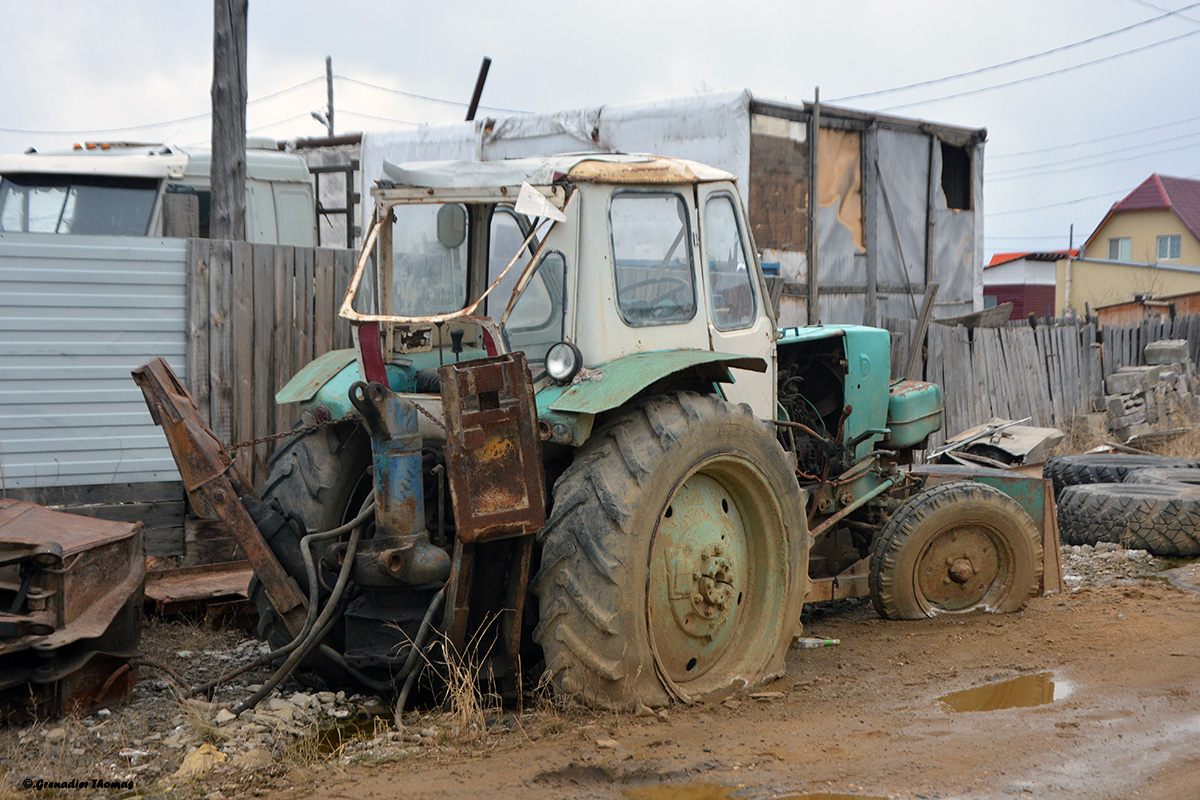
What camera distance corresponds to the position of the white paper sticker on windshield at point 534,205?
4.50 m

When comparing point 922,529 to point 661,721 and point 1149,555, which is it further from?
point 1149,555

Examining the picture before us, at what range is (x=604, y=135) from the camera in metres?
13.1

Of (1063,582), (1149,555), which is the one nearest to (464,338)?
(1063,582)

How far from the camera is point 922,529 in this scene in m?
6.19

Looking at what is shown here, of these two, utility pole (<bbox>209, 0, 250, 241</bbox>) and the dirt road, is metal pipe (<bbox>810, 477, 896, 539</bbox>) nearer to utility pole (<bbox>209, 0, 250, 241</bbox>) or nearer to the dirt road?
the dirt road

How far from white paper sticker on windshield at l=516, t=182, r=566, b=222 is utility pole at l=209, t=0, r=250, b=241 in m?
4.40

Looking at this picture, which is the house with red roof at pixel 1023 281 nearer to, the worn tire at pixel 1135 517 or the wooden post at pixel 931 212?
the wooden post at pixel 931 212

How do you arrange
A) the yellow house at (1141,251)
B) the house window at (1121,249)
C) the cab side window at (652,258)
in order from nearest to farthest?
the cab side window at (652,258) < the yellow house at (1141,251) < the house window at (1121,249)

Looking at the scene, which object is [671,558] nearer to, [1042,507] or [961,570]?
[961,570]

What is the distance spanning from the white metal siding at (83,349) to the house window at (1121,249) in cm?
4450

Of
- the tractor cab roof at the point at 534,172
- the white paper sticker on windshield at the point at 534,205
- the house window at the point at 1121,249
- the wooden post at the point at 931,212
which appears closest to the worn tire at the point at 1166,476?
the wooden post at the point at 931,212

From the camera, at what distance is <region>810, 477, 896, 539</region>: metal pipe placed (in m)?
6.21

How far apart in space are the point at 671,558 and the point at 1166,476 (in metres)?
6.90

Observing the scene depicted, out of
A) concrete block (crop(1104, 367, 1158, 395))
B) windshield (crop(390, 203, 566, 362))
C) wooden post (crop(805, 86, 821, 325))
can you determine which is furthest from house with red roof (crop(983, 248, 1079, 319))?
windshield (crop(390, 203, 566, 362))
